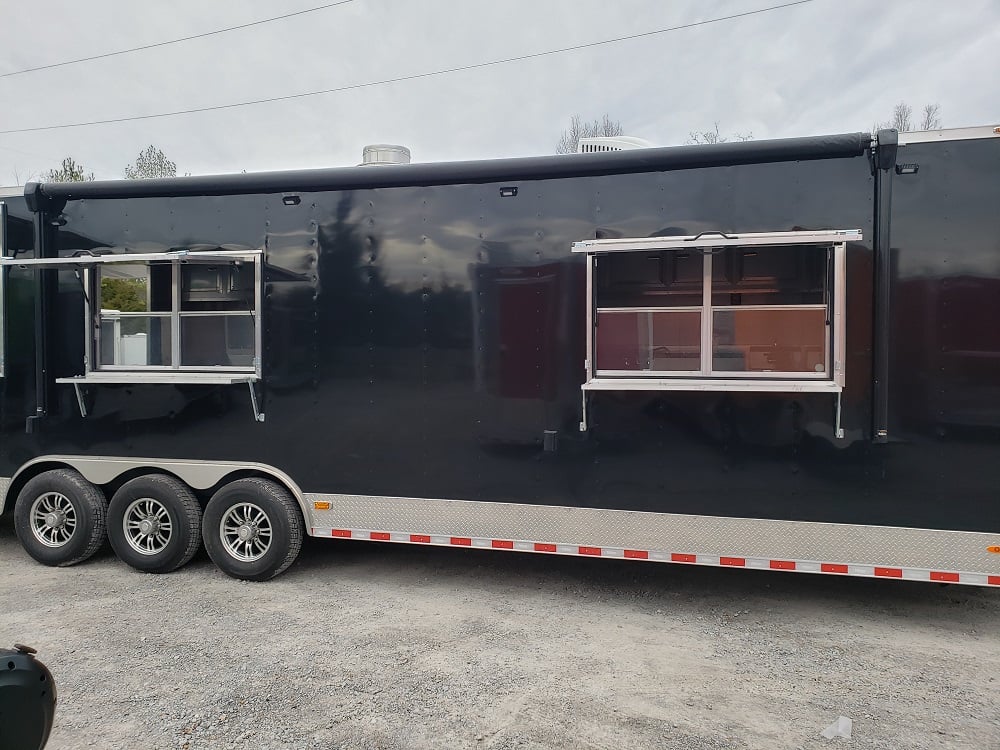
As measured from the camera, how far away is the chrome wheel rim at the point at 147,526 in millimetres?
4801

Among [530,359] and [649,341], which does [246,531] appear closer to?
[530,359]

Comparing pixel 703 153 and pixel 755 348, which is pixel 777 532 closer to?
pixel 755 348

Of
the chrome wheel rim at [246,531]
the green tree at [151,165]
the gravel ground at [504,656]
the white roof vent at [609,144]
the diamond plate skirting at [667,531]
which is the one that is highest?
the green tree at [151,165]

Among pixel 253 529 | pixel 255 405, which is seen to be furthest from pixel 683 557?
pixel 255 405

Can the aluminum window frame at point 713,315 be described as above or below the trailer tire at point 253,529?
above

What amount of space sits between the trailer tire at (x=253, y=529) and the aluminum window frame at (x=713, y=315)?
8.45 ft

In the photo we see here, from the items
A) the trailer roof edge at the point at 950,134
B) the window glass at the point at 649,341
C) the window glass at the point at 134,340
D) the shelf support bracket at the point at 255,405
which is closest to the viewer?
the trailer roof edge at the point at 950,134

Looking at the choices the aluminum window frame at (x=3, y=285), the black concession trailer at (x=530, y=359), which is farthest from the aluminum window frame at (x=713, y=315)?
the aluminum window frame at (x=3, y=285)

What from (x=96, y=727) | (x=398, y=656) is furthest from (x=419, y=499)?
(x=96, y=727)

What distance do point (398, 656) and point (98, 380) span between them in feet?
11.0

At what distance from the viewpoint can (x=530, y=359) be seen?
423 cm

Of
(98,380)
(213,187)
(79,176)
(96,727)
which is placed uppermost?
(79,176)

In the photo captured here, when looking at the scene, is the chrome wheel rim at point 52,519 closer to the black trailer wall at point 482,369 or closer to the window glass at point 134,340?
the black trailer wall at point 482,369

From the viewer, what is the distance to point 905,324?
371cm
